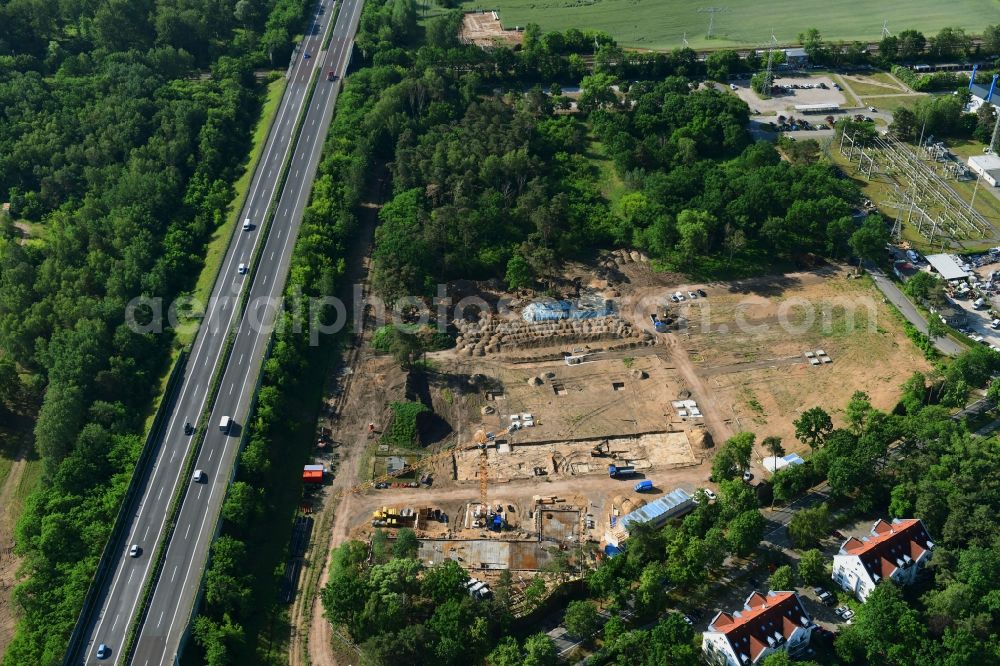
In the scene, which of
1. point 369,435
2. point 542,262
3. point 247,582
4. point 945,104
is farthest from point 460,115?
point 247,582

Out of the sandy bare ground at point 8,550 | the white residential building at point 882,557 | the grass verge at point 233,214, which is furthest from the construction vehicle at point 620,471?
the sandy bare ground at point 8,550

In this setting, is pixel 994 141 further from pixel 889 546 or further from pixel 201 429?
pixel 201 429

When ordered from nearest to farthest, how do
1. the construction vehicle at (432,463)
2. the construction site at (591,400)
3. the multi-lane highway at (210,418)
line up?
the multi-lane highway at (210,418)
the construction site at (591,400)
the construction vehicle at (432,463)

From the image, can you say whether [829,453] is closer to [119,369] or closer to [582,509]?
[582,509]

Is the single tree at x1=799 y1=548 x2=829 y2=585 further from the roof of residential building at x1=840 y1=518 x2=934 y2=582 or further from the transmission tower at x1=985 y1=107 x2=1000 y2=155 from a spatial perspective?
the transmission tower at x1=985 y1=107 x2=1000 y2=155

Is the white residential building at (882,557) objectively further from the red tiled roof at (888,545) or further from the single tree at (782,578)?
the single tree at (782,578)
